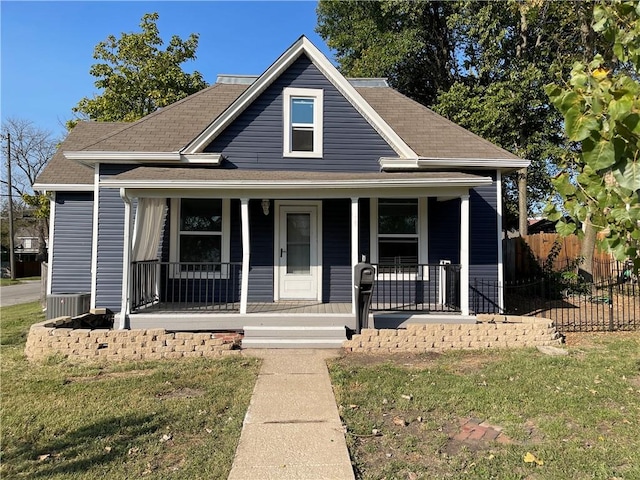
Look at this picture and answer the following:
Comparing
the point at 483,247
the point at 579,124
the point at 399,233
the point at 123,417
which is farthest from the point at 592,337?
the point at 123,417

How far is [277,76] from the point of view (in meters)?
9.19

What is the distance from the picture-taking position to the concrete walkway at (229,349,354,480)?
3308 mm

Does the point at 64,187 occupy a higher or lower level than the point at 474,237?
higher

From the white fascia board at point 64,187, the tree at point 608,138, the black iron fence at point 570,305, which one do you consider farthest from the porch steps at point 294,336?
the white fascia board at point 64,187

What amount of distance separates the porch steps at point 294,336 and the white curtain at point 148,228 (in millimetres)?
2946

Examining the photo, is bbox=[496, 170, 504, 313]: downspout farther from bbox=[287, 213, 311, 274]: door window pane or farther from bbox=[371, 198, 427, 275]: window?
bbox=[287, 213, 311, 274]: door window pane

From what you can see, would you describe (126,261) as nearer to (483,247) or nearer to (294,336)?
(294,336)

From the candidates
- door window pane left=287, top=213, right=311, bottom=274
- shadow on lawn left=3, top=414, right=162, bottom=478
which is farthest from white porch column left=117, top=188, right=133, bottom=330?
shadow on lawn left=3, top=414, right=162, bottom=478

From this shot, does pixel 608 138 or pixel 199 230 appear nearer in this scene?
pixel 608 138

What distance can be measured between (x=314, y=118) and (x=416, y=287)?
4486 millimetres

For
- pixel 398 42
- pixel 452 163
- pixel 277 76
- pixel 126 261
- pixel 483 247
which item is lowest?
pixel 126 261

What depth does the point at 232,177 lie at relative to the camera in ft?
27.1

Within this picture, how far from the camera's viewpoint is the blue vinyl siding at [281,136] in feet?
30.4

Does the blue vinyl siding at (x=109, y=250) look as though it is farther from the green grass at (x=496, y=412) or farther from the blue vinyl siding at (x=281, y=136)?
the green grass at (x=496, y=412)
